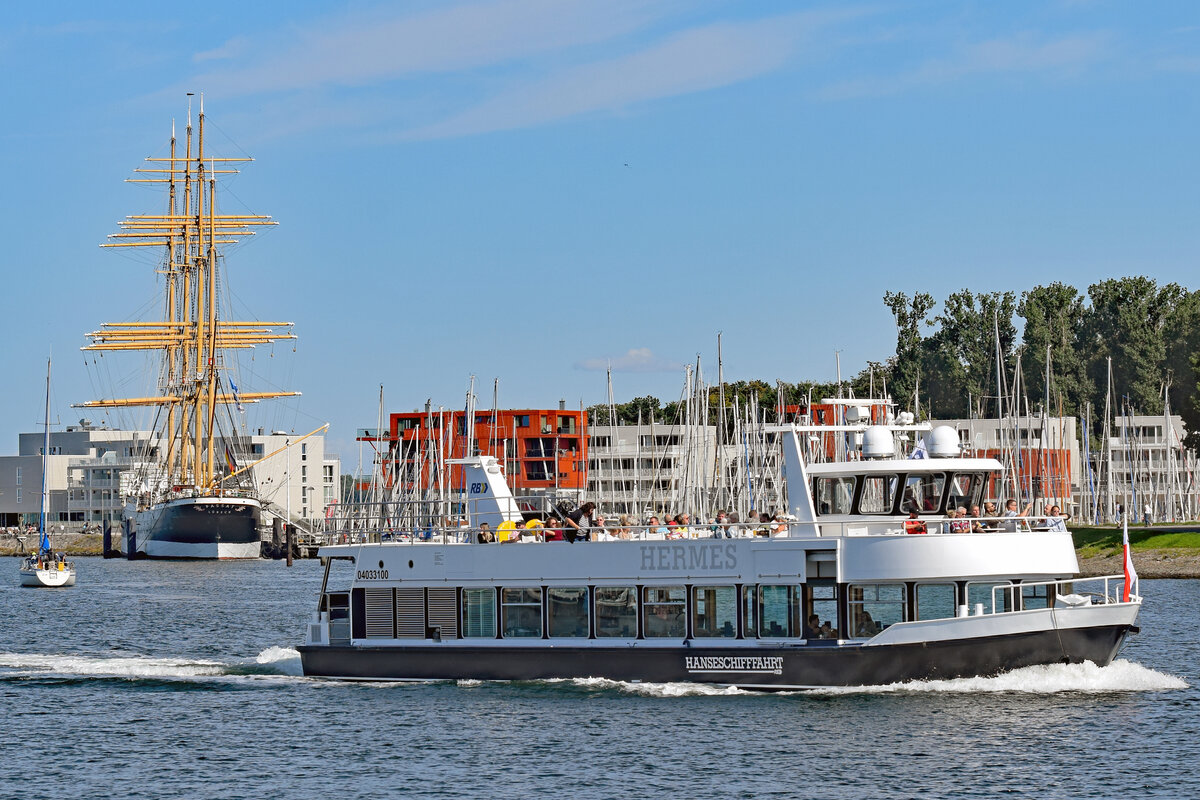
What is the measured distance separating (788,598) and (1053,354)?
107 meters

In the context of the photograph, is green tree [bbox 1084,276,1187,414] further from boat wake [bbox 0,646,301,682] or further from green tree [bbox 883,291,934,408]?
boat wake [bbox 0,646,301,682]

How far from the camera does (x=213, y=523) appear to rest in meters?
134

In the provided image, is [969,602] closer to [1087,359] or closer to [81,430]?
[1087,359]

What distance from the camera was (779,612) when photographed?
2969 centimetres

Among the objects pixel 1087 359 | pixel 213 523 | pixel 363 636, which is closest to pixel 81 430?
pixel 213 523

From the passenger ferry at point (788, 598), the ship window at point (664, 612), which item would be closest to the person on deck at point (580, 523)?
the passenger ferry at point (788, 598)

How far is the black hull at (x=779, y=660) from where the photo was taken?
94.8ft

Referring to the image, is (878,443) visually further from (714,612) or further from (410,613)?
(410,613)

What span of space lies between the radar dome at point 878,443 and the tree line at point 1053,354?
312 ft

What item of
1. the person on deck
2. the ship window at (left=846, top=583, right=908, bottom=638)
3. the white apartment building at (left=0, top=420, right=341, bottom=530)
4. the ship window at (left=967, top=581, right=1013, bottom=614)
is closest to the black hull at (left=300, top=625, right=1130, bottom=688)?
the ship window at (left=846, top=583, right=908, bottom=638)

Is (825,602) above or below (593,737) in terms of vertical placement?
above

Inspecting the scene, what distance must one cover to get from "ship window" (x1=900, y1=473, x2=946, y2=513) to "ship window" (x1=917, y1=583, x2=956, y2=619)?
2151mm

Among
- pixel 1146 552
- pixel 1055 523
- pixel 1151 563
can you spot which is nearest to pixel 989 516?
pixel 1055 523

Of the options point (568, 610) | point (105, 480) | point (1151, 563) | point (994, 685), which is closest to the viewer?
point (994, 685)
